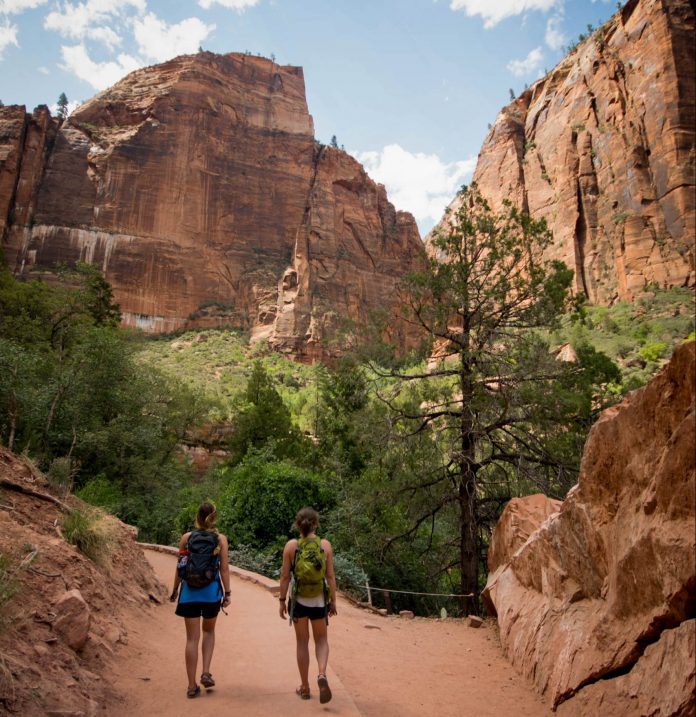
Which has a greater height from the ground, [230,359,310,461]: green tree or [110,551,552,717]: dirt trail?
[230,359,310,461]: green tree

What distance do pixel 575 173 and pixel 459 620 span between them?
5388 centimetres

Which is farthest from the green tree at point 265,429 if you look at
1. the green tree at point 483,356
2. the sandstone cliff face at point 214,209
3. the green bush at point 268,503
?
the sandstone cliff face at point 214,209

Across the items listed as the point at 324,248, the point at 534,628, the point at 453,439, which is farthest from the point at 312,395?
the point at 534,628

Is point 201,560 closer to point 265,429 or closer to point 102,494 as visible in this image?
point 102,494

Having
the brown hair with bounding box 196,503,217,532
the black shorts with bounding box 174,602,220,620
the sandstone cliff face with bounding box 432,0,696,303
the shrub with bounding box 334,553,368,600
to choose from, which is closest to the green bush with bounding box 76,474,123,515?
the shrub with bounding box 334,553,368,600

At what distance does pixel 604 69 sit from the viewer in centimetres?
5081

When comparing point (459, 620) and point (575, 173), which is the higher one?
point (575, 173)

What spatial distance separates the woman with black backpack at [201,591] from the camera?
149 inches

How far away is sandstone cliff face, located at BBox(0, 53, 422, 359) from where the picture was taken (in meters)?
52.1

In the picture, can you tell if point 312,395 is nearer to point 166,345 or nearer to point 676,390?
point 166,345

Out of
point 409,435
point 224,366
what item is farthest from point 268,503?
point 224,366

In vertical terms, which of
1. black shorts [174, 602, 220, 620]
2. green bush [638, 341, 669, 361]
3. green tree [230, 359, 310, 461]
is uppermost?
green bush [638, 341, 669, 361]

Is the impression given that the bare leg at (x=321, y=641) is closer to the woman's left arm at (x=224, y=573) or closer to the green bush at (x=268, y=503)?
the woman's left arm at (x=224, y=573)

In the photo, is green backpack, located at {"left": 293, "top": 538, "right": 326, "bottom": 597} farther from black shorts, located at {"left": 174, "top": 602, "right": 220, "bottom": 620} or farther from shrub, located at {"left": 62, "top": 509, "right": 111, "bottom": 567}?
shrub, located at {"left": 62, "top": 509, "right": 111, "bottom": 567}
